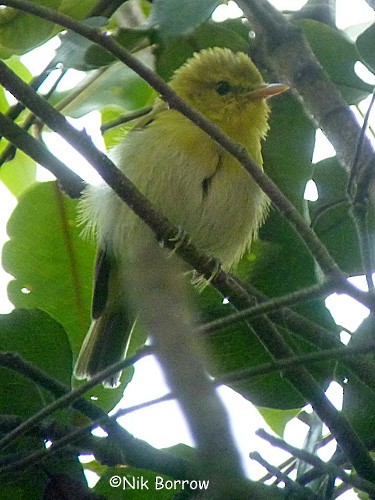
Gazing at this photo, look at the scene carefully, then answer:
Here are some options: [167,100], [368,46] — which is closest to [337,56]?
[368,46]

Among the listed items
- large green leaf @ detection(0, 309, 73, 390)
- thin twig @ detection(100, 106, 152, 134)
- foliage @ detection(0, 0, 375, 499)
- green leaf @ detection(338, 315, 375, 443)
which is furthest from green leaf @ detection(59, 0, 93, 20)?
green leaf @ detection(338, 315, 375, 443)

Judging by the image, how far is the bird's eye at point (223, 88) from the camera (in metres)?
3.38

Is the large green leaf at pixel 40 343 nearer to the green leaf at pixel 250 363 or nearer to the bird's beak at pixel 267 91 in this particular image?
the green leaf at pixel 250 363

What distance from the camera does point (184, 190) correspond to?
2947mm

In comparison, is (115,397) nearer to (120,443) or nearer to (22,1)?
(120,443)

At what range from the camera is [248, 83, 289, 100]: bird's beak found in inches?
117

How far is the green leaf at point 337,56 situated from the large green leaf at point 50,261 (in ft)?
3.44

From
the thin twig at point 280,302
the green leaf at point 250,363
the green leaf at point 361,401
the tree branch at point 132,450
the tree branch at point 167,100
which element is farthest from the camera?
the green leaf at point 250,363

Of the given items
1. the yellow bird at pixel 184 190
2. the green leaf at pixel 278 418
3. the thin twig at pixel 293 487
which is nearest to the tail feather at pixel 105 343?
the yellow bird at pixel 184 190

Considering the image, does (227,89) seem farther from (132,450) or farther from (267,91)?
(132,450)

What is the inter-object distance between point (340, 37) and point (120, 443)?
162 cm

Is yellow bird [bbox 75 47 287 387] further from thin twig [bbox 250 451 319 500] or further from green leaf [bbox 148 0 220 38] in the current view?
thin twig [bbox 250 451 319 500]

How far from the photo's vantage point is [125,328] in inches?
133

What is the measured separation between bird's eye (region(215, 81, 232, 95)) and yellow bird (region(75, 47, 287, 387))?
0.03 meters
